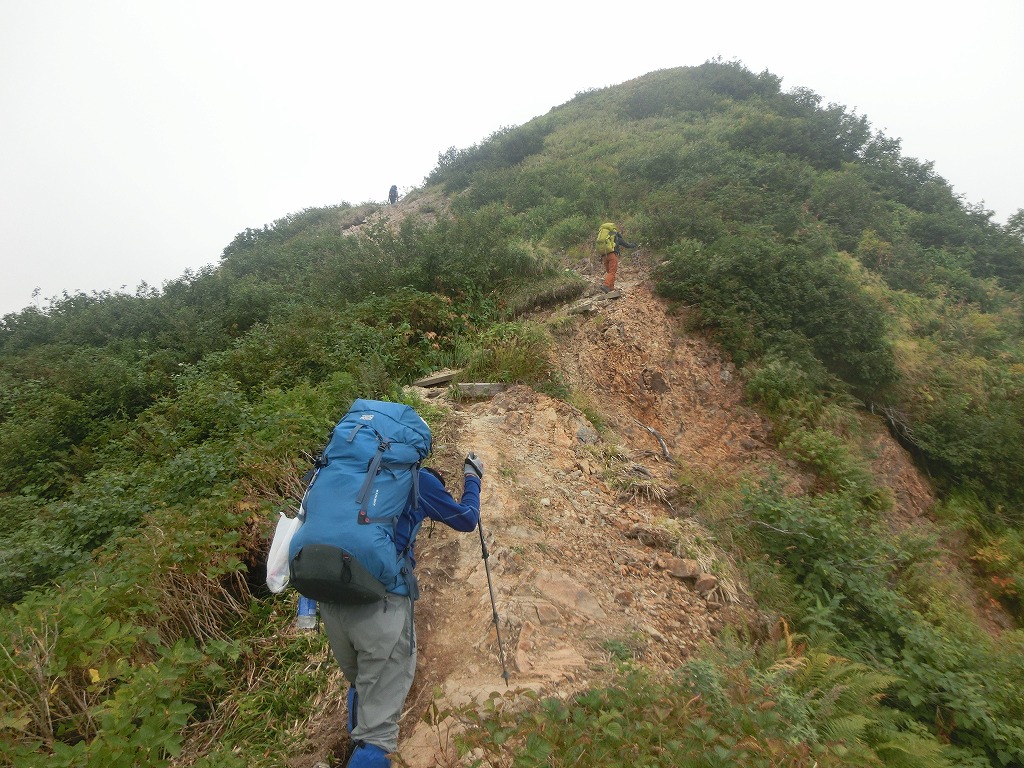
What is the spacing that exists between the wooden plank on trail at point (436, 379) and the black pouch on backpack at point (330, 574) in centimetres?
461

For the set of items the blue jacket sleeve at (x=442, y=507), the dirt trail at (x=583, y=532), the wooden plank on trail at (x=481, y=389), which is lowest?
the dirt trail at (x=583, y=532)

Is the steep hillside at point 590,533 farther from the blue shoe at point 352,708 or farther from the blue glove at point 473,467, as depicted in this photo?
the blue glove at point 473,467

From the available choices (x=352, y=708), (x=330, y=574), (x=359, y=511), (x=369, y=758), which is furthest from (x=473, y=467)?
(x=369, y=758)

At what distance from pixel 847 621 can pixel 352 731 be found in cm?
424

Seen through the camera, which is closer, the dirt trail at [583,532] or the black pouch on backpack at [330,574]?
the black pouch on backpack at [330,574]

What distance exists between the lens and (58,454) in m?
6.08

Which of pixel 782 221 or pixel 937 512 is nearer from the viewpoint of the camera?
pixel 937 512

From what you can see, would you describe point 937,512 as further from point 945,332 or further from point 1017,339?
point 1017,339

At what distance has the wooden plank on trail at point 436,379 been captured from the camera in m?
6.86

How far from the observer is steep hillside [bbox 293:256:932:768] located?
10.4 ft

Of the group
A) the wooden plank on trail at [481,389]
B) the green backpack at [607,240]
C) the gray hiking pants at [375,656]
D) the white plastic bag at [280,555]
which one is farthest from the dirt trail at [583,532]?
the green backpack at [607,240]

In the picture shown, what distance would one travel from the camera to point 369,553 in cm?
232

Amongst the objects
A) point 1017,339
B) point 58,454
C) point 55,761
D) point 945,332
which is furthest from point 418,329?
point 1017,339

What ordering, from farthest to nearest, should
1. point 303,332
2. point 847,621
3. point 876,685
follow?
point 303,332
point 847,621
point 876,685
